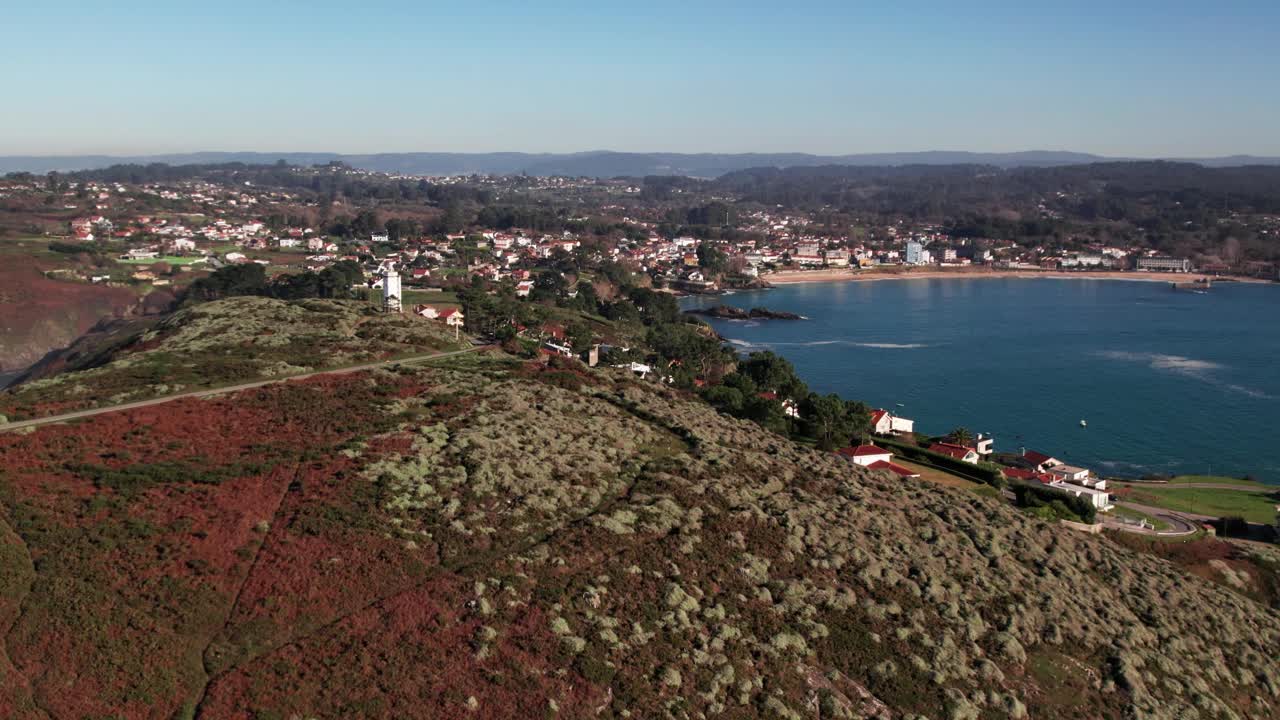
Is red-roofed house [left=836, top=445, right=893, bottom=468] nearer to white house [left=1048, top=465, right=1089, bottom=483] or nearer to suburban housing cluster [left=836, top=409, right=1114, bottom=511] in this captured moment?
suburban housing cluster [left=836, top=409, right=1114, bottom=511]

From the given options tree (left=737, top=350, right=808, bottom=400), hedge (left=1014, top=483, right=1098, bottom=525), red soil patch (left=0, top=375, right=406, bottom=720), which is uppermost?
red soil patch (left=0, top=375, right=406, bottom=720)

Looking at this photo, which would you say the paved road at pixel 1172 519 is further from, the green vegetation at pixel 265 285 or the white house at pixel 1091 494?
the green vegetation at pixel 265 285

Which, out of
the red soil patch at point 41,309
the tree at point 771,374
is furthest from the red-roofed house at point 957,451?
the red soil patch at point 41,309

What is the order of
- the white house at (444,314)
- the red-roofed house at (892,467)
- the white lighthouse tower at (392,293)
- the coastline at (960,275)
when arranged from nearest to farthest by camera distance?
the red-roofed house at (892,467) → the white lighthouse tower at (392,293) → the white house at (444,314) → the coastline at (960,275)

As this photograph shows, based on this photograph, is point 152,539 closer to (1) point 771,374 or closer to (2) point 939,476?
(2) point 939,476

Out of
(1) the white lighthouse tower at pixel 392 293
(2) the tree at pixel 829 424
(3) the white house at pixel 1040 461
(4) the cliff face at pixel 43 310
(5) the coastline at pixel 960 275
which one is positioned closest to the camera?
(2) the tree at pixel 829 424

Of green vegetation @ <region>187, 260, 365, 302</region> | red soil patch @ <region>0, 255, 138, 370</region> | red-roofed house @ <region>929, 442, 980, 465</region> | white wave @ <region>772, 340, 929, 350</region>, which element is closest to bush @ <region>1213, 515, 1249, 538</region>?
red-roofed house @ <region>929, 442, 980, 465</region>

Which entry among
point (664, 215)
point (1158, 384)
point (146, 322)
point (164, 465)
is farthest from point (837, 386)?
point (664, 215)
